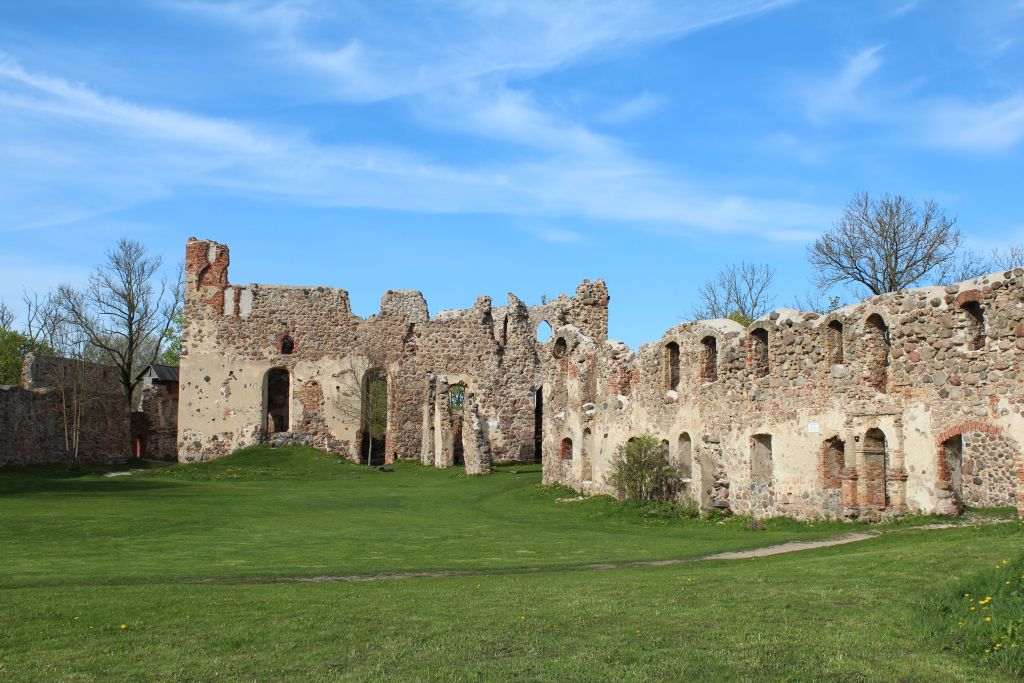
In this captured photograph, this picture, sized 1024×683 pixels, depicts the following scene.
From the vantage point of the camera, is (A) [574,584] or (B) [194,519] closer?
(A) [574,584]

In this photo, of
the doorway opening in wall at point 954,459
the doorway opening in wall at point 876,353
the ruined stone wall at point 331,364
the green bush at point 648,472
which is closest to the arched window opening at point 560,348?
the green bush at point 648,472

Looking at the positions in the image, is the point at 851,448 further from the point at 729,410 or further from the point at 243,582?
the point at 243,582

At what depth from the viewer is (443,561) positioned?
15664 millimetres

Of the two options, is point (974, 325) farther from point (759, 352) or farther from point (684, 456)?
point (684, 456)

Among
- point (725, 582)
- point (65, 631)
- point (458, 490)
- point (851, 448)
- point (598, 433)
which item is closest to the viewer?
point (65, 631)

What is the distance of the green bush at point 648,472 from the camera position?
2388 centimetres

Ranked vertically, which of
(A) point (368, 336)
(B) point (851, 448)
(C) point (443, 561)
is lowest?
(C) point (443, 561)

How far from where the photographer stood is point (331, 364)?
44.5m

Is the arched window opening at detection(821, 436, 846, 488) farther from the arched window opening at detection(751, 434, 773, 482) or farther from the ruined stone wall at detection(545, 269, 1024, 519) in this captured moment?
the arched window opening at detection(751, 434, 773, 482)

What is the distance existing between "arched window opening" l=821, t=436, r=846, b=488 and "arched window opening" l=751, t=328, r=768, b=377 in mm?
2439

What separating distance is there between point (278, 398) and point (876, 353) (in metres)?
32.5

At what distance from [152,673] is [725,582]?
6226 millimetres

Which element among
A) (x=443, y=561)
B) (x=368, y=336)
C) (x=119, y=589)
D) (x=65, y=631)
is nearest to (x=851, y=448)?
(x=443, y=561)

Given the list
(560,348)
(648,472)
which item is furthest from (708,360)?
(560,348)
